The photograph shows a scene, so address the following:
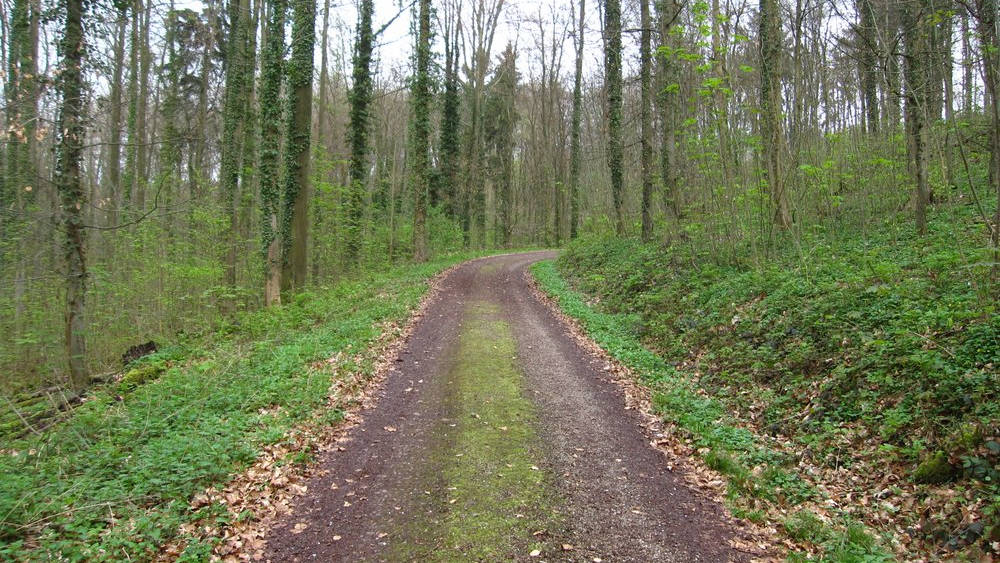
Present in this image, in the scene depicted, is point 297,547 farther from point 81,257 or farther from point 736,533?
point 81,257

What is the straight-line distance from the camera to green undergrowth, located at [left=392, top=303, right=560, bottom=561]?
13.5 ft

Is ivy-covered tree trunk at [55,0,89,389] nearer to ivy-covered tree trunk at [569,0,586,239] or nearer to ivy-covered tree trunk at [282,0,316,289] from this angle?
ivy-covered tree trunk at [282,0,316,289]

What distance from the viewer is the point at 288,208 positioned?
13953 mm

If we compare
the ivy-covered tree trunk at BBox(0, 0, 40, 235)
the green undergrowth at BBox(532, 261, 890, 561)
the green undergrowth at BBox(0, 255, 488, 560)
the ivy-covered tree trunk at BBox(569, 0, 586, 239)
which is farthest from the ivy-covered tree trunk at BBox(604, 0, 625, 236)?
the ivy-covered tree trunk at BBox(0, 0, 40, 235)

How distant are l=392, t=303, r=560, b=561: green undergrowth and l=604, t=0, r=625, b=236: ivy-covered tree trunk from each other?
13.7m

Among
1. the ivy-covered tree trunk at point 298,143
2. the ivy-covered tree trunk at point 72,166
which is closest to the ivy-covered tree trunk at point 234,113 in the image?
the ivy-covered tree trunk at point 298,143

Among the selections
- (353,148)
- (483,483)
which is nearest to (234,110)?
(353,148)

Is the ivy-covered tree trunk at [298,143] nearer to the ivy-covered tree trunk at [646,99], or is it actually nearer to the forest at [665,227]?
the forest at [665,227]

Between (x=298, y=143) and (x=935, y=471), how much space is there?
14184mm

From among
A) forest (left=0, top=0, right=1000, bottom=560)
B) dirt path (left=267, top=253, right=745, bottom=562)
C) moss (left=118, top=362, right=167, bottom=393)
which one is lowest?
dirt path (left=267, top=253, right=745, bottom=562)

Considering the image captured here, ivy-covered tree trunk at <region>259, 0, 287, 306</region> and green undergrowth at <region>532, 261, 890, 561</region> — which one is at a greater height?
ivy-covered tree trunk at <region>259, 0, 287, 306</region>

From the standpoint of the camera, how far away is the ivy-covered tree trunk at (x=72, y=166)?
793 centimetres

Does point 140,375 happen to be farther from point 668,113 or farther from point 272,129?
point 668,113

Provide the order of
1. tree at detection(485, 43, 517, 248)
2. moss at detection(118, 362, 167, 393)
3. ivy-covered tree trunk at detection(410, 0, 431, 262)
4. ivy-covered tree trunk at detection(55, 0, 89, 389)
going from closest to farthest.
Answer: ivy-covered tree trunk at detection(55, 0, 89, 389)
moss at detection(118, 362, 167, 393)
ivy-covered tree trunk at detection(410, 0, 431, 262)
tree at detection(485, 43, 517, 248)
